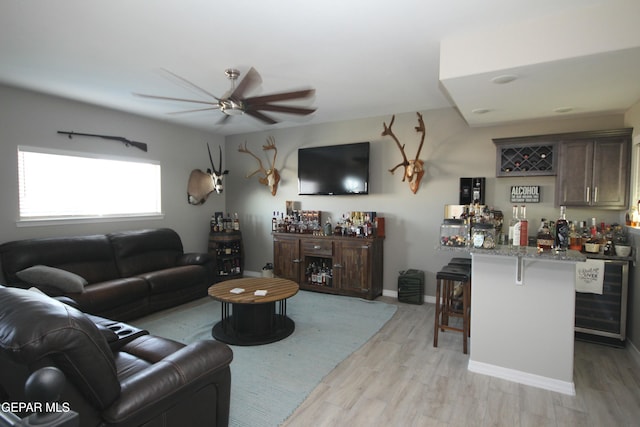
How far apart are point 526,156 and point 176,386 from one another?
4169 millimetres

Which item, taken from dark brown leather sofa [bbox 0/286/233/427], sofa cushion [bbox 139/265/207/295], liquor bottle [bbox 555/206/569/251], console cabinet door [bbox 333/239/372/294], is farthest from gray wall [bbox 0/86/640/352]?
dark brown leather sofa [bbox 0/286/233/427]

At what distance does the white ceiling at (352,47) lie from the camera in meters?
2.17

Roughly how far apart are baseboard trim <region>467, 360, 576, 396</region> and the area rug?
1073mm

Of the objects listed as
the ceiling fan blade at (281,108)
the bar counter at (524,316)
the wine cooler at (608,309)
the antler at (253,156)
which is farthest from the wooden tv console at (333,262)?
the wine cooler at (608,309)

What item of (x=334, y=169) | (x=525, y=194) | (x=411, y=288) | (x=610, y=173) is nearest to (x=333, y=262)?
(x=411, y=288)

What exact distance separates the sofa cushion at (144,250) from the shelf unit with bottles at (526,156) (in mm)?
4639

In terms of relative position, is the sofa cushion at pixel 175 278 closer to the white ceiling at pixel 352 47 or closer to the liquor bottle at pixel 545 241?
the white ceiling at pixel 352 47

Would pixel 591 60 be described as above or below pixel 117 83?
below

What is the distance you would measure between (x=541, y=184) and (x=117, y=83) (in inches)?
196

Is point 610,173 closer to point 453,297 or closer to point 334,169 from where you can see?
point 453,297

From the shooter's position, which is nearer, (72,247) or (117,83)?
(117,83)

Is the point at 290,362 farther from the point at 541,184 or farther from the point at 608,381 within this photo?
the point at 541,184

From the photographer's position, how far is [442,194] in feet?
14.9

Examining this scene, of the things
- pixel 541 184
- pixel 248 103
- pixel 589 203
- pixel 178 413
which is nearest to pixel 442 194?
pixel 541 184
